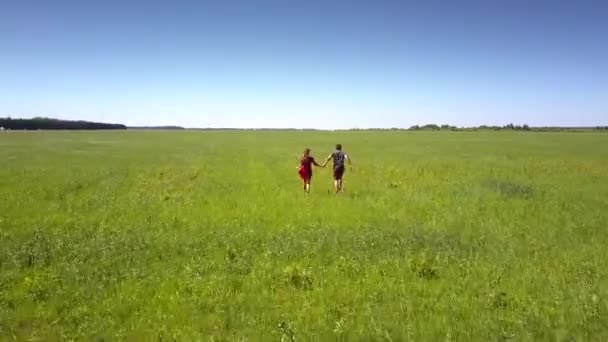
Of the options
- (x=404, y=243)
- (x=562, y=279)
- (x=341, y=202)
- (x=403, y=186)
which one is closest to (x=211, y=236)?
(x=404, y=243)

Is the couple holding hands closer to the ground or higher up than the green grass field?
higher up

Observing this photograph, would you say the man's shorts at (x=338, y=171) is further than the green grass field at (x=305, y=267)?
Yes

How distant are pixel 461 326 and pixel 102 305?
18.7 ft

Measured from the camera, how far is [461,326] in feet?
23.3

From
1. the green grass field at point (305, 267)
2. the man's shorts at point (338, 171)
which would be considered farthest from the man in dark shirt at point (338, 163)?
the green grass field at point (305, 267)

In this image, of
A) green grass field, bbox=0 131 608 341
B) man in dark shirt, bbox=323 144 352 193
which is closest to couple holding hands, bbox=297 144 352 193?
man in dark shirt, bbox=323 144 352 193

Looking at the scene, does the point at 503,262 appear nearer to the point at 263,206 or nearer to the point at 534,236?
the point at 534,236

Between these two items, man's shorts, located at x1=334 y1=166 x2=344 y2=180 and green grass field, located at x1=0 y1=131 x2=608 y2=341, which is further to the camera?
man's shorts, located at x1=334 y1=166 x2=344 y2=180

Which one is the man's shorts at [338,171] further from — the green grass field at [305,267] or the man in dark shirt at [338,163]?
the green grass field at [305,267]

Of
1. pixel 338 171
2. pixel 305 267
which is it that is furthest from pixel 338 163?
pixel 305 267

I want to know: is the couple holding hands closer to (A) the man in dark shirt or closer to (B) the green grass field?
(A) the man in dark shirt

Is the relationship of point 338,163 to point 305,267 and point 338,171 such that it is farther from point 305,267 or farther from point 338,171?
point 305,267

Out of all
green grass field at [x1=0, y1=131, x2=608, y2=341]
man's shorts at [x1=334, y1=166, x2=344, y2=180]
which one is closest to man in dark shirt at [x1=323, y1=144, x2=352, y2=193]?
man's shorts at [x1=334, y1=166, x2=344, y2=180]

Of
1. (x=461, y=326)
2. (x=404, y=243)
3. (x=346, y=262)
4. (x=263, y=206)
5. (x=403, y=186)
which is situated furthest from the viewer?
(x=403, y=186)
